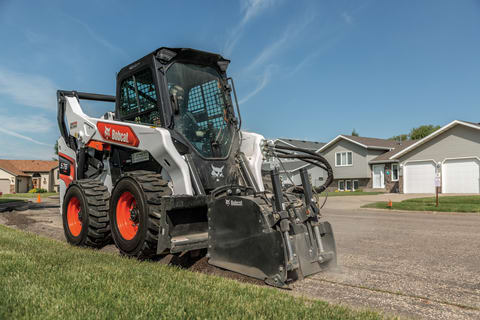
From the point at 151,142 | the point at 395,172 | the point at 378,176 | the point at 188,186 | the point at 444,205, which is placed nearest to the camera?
the point at 188,186

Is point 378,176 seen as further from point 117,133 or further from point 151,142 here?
point 151,142

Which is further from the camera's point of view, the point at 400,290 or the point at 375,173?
the point at 375,173

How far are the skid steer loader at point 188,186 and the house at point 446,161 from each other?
75.4ft

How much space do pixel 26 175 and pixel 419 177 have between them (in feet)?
201

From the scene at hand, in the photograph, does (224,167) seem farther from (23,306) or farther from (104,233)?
(23,306)

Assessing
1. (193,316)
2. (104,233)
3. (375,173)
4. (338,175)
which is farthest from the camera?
(338,175)

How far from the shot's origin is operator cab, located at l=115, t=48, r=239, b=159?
5.73 metres

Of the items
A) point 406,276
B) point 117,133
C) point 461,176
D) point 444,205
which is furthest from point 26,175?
point 406,276

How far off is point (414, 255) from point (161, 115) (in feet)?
14.7

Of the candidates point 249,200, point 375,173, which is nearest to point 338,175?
point 375,173

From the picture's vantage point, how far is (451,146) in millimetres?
28531

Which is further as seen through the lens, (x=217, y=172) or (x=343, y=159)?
(x=343, y=159)

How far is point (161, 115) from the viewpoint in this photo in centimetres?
569

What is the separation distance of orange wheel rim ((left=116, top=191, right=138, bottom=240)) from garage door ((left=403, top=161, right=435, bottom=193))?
27.8 meters
